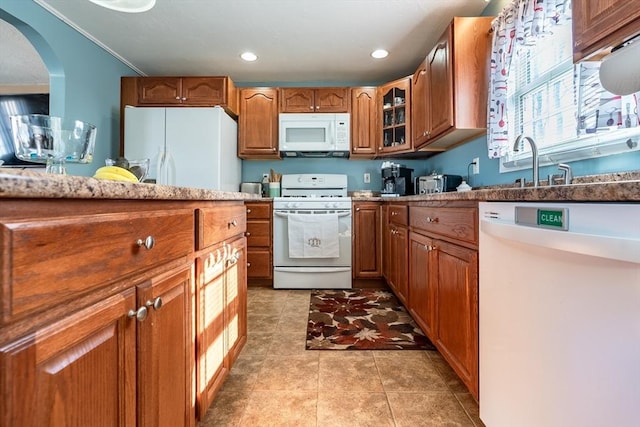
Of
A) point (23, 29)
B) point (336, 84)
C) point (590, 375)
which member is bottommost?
point (590, 375)

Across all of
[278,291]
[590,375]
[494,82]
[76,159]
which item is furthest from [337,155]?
[590,375]

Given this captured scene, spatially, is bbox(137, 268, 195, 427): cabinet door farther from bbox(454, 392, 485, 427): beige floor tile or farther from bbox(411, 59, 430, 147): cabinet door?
bbox(411, 59, 430, 147): cabinet door

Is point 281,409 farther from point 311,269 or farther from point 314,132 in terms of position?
point 314,132

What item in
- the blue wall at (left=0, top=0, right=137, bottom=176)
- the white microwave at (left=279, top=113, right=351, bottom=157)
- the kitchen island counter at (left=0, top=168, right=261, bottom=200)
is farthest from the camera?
the white microwave at (left=279, top=113, right=351, bottom=157)

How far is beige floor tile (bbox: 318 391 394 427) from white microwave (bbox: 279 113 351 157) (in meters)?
2.56

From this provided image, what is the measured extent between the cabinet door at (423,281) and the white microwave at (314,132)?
5.55ft

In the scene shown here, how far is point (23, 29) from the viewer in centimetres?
221

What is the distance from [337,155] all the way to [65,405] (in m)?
3.34

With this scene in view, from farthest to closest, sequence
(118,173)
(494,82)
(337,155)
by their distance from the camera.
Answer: (337,155) < (494,82) < (118,173)

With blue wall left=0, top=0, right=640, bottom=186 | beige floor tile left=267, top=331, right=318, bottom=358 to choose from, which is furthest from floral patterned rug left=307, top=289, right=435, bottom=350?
blue wall left=0, top=0, right=640, bottom=186

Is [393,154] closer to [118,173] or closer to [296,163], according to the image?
[296,163]

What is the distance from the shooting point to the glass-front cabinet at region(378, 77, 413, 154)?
312cm

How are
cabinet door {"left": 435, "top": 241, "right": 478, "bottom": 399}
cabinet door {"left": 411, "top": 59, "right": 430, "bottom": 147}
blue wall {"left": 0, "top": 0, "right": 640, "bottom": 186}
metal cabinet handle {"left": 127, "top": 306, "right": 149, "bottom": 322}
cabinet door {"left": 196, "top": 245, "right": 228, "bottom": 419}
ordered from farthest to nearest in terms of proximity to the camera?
cabinet door {"left": 411, "top": 59, "right": 430, "bottom": 147}, blue wall {"left": 0, "top": 0, "right": 640, "bottom": 186}, cabinet door {"left": 435, "top": 241, "right": 478, "bottom": 399}, cabinet door {"left": 196, "top": 245, "right": 228, "bottom": 419}, metal cabinet handle {"left": 127, "top": 306, "right": 149, "bottom": 322}

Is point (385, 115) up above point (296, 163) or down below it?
above
